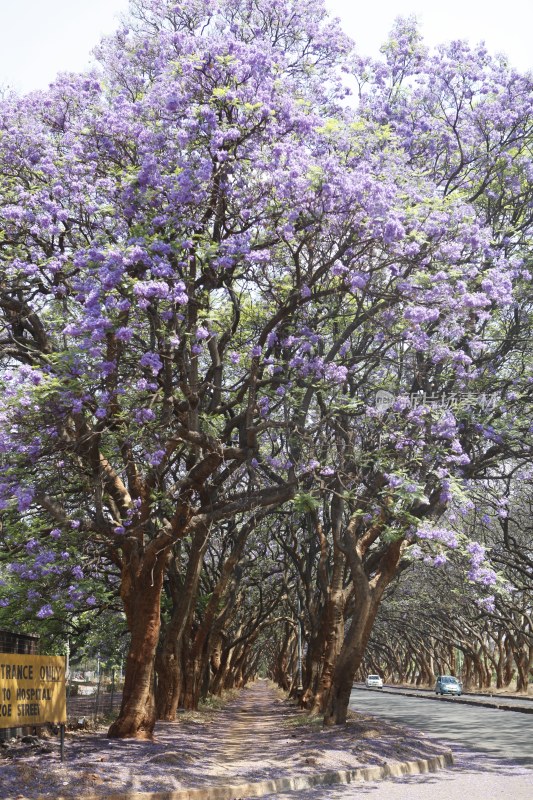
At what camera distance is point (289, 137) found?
41.6ft

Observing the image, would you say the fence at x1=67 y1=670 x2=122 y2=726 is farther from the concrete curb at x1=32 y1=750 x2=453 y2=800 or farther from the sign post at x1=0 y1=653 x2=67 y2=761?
the concrete curb at x1=32 y1=750 x2=453 y2=800

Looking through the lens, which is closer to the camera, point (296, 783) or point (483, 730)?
point (296, 783)

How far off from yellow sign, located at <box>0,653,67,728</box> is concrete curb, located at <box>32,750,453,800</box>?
61.6 inches

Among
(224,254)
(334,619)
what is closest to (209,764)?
(224,254)

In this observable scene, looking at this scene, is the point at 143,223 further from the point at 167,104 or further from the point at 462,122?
the point at 462,122

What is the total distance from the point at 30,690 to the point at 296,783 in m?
3.68

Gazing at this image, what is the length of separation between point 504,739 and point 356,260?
38.8 feet

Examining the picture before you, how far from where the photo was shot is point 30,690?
37.9ft

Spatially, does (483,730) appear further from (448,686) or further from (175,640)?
(448,686)

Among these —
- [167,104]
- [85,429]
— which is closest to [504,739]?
[85,429]

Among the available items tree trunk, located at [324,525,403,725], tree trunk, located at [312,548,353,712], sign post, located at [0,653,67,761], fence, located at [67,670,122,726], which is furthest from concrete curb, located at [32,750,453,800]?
fence, located at [67,670,122,726]

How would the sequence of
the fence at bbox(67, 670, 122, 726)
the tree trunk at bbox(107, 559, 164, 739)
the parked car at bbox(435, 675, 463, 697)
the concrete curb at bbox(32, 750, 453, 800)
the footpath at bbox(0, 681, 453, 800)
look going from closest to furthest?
1. the concrete curb at bbox(32, 750, 453, 800)
2. the footpath at bbox(0, 681, 453, 800)
3. the tree trunk at bbox(107, 559, 164, 739)
4. the fence at bbox(67, 670, 122, 726)
5. the parked car at bbox(435, 675, 463, 697)

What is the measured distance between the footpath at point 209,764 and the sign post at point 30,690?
602 millimetres

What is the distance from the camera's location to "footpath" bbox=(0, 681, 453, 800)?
34.7 ft
